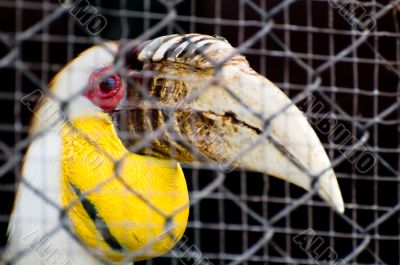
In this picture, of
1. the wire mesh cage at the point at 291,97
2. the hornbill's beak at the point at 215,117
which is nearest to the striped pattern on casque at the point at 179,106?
the hornbill's beak at the point at 215,117

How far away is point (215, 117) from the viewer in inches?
50.6

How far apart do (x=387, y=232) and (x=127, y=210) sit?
127cm

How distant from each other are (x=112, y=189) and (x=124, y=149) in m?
0.09

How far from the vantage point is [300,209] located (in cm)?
250

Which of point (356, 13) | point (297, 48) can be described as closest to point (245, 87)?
point (356, 13)

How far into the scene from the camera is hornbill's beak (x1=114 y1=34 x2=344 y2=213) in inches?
45.1

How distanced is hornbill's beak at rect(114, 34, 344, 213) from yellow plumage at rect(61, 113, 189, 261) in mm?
35

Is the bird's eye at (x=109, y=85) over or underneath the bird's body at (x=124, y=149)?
over

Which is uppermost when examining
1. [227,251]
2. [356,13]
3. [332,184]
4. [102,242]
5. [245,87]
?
[356,13]

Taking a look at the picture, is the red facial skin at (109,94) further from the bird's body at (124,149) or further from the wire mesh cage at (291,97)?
the wire mesh cage at (291,97)

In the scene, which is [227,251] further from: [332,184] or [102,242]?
[332,184]

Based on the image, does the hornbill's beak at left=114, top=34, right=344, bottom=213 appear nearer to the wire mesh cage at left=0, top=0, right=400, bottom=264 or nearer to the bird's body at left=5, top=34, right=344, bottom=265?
the bird's body at left=5, top=34, right=344, bottom=265

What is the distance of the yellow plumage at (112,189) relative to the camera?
1.41 metres

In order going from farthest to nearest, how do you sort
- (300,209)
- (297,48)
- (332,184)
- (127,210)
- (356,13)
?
(300,209)
(297,48)
(356,13)
(127,210)
(332,184)
